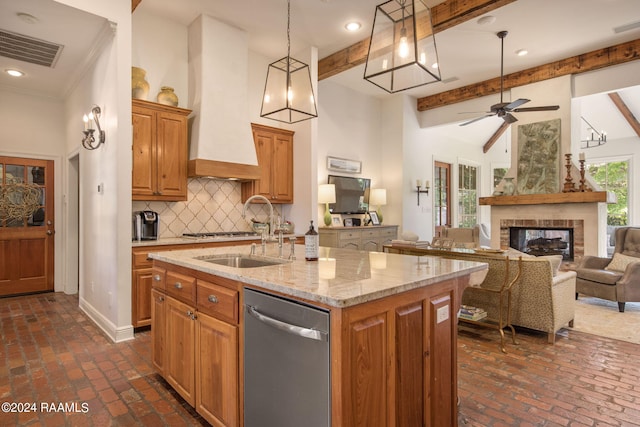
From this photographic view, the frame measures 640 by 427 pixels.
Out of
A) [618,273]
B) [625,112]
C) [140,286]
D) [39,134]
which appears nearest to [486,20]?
[618,273]

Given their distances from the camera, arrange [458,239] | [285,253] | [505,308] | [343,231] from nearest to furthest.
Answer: [285,253] → [505,308] → [343,231] → [458,239]

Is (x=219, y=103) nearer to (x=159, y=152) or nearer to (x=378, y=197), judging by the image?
(x=159, y=152)

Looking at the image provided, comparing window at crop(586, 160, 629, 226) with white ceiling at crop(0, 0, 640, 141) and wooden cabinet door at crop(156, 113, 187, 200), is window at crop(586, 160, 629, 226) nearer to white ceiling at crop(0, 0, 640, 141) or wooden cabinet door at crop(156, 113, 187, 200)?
white ceiling at crop(0, 0, 640, 141)

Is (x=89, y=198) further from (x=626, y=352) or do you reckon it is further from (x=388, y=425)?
(x=626, y=352)

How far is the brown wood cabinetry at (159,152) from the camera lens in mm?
3781

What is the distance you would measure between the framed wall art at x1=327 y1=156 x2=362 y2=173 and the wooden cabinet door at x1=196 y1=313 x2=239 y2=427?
4780 millimetres

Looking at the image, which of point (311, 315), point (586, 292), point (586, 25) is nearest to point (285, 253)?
point (311, 315)

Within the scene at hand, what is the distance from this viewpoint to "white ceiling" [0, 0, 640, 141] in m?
3.48

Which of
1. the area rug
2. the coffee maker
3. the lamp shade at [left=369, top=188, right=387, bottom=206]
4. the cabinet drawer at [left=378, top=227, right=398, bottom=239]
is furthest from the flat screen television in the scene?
the area rug

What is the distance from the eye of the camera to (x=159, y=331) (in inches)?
97.5

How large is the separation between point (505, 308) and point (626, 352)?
97cm

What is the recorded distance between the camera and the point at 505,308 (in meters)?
3.55

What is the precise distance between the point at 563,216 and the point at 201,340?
614cm

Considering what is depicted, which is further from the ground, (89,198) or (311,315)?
(89,198)
